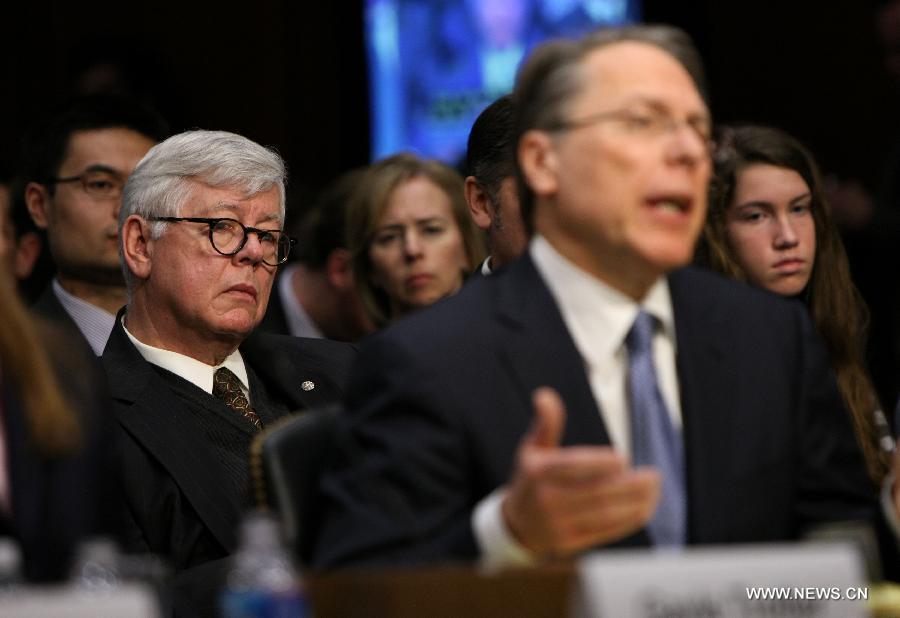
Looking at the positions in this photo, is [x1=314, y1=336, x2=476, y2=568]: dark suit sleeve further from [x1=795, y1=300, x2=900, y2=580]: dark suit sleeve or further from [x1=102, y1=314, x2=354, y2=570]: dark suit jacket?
[x1=102, y1=314, x2=354, y2=570]: dark suit jacket

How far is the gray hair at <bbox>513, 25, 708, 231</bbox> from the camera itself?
245 cm

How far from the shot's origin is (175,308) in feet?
12.1

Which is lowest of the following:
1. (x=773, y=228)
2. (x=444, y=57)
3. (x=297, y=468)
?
(x=297, y=468)

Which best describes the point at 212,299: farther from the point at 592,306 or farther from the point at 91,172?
the point at 592,306

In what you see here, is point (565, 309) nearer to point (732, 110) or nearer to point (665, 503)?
point (665, 503)

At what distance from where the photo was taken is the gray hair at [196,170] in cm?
371

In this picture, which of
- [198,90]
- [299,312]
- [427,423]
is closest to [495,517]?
[427,423]

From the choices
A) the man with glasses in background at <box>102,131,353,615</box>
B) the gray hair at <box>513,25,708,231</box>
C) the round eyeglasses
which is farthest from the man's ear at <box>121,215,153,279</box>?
the gray hair at <box>513,25,708,231</box>

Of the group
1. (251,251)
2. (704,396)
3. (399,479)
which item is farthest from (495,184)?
(399,479)

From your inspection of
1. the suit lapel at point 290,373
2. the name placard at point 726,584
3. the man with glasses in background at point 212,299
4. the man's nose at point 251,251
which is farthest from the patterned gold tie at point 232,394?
the name placard at point 726,584

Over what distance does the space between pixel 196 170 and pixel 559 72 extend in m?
1.50

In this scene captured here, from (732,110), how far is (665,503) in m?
5.35

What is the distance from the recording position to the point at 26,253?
4.84 m

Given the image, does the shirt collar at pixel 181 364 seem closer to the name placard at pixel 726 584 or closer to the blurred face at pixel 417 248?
the blurred face at pixel 417 248
